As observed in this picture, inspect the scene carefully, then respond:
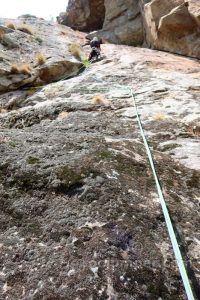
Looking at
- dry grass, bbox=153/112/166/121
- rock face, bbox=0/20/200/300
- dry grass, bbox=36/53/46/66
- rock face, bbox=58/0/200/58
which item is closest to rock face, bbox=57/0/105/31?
rock face, bbox=58/0/200/58

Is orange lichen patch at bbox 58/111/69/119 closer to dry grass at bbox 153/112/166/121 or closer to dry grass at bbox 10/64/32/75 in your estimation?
dry grass at bbox 153/112/166/121

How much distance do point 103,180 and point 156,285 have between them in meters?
1.86

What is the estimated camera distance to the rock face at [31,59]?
45.7ft

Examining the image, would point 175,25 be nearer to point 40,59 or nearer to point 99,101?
point 40,59

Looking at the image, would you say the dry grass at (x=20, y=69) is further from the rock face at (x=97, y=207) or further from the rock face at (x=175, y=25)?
the rock face at (x=175, y=25)

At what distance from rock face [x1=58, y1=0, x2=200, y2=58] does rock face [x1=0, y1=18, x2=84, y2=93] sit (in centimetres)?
487

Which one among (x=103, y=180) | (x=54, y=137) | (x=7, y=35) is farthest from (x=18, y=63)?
(x=103, y=180)

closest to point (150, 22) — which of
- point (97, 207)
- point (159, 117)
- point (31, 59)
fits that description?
point (31, 59)

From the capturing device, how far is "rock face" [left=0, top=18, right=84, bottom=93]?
13938 mm

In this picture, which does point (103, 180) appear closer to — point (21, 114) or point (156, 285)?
point (156, 285)

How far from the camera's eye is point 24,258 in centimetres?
404

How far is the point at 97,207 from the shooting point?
469 cm

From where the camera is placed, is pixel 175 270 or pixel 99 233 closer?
pixel 175 270

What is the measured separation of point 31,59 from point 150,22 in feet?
25.6
